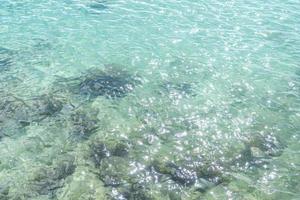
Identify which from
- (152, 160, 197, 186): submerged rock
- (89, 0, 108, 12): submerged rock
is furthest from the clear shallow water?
(89, 0, 108, 12): submerged rock

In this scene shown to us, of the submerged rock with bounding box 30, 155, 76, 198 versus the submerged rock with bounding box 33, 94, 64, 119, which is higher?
the submerged rock with bounding box 33, 94, 64, 119

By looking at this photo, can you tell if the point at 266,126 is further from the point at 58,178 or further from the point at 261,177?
the point at 58,178

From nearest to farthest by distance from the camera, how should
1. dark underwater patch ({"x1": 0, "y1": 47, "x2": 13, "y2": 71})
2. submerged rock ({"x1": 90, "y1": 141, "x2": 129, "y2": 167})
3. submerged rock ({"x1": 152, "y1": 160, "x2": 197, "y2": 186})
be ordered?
submerged rock ({"x1": 152, "y1": 160, "x2": 197, "y2": 186}) → submerged rock ({"x1": 90, "y1": 141, "x2": 129, "y2": 167}) → dark underwater patch ({"x1": 0, "y1": 47, "x2": 13, "y2": 71})

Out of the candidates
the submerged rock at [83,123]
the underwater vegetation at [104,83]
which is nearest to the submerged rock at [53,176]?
the submerged rock at [83,123]

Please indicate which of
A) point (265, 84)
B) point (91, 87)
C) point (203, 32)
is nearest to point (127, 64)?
point (91, 87)

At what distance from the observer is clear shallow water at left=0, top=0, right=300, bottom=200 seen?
1772 cm

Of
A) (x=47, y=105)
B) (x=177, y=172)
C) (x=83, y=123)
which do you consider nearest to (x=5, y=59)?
(x=47, y=105)

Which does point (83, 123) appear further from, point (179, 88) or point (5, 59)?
point (5, 59)

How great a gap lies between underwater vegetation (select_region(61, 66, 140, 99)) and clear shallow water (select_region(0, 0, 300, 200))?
102 mm

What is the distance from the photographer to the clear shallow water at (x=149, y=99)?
17719 mm

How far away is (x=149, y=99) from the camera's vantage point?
898 inches

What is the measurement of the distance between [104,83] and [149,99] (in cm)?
326

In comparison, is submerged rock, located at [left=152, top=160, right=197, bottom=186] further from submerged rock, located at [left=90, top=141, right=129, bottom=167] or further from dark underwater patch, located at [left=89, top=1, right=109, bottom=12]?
dark underwater patch, located at [left=89, top=1, right=109, bottom=12]

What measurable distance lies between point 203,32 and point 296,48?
22.5 feet
